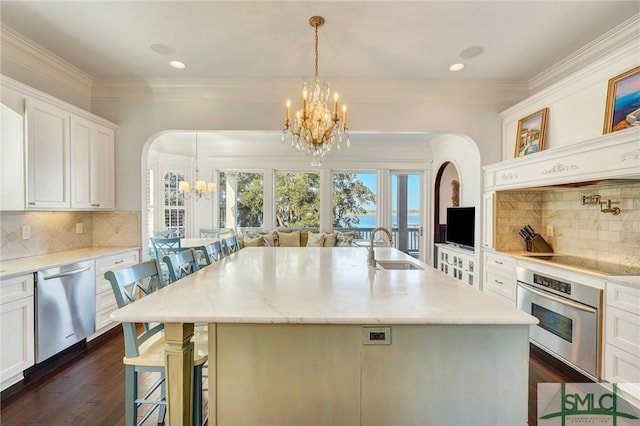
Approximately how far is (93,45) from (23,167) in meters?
1.30

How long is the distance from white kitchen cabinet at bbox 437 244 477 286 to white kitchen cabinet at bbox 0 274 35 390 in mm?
4443

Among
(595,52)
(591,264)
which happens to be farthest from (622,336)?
(595,52)

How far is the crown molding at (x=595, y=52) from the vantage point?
2228 millimetres

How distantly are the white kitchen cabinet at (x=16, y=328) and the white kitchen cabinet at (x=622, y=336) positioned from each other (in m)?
4.23

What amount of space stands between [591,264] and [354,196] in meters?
4.18

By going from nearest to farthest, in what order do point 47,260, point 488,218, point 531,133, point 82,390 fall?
point 82,390
point 47,260
point 531,133
point 488,218

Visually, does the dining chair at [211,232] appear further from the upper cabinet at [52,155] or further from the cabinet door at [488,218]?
the cabinet door at [488,218]

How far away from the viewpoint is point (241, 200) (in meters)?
6.17

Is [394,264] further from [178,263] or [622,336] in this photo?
[178,263]

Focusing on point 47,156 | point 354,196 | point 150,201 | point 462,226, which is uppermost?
point 47,156

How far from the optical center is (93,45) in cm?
268

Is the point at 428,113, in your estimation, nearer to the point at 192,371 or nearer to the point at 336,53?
the point at 336,53

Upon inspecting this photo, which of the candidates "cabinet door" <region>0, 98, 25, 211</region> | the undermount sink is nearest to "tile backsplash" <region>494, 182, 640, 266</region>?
the undermount sink

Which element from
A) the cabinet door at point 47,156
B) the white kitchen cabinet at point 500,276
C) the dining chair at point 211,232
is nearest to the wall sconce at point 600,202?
the white kitchen cabinet at point 500,276
